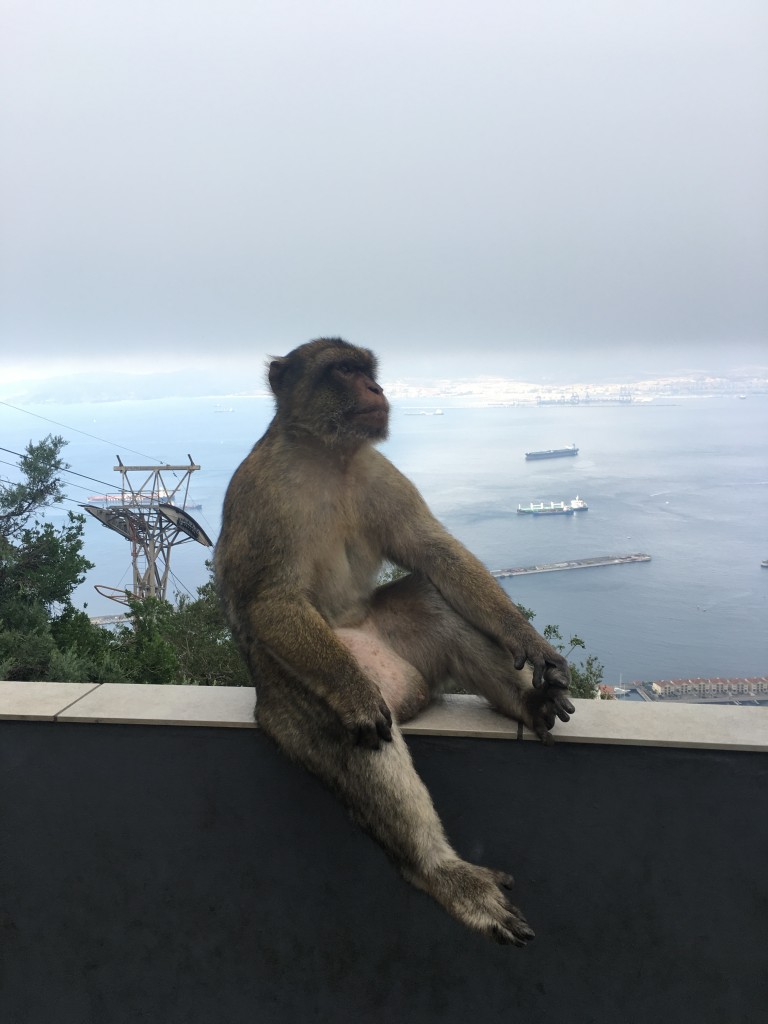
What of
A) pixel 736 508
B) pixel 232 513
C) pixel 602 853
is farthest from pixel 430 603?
pixel 736 508

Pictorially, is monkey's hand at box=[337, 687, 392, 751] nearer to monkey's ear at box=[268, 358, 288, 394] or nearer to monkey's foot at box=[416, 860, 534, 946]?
monkey's foot at box=[416, 860, 534, 946]

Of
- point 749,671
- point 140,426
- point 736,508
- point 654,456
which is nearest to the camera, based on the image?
point 749,671

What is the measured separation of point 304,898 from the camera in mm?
2055

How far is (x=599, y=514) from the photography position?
2795 cm

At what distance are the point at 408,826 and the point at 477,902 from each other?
228 millimetres

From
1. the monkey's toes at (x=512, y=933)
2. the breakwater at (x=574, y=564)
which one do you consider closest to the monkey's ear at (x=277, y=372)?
the monkey's toes at (x=512, y=933)

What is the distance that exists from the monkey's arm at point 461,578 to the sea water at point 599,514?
20.4 feet

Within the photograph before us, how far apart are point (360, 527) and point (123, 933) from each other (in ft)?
4.24

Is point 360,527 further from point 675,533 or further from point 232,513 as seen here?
point 675,533

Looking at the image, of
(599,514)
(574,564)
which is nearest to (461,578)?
(574,564)

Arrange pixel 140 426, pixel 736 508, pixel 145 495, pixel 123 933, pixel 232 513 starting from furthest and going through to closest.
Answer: pixel 736 508 < pixel 140 426 < pixel 145 495 < pixel 232 513 < pixel 123 933

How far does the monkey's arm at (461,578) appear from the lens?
2172mm

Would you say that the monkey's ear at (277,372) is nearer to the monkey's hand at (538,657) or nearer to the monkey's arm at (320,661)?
the monkey's arm at (320,661)

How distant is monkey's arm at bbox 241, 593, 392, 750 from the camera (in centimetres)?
188
